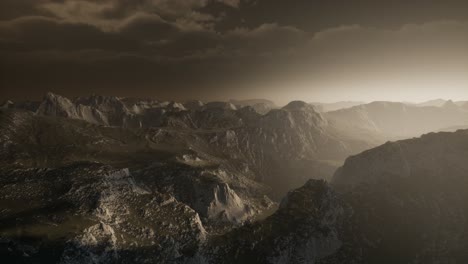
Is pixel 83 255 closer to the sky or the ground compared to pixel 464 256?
closer to the ground

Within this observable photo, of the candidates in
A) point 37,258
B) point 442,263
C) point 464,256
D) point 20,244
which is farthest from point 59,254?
point 464,256

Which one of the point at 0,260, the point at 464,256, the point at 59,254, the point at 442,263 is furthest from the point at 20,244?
the point at 464,256

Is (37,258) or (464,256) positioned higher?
(464,256)

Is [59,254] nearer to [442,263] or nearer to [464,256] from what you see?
[442,263]

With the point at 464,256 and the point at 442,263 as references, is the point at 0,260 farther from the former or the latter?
the point at 464,256

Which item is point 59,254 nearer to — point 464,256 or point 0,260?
point 0,260

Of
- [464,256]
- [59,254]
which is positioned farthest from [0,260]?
[464,256]

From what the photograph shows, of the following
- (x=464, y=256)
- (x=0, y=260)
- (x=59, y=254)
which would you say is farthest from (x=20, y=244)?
(x=464, y=256)
